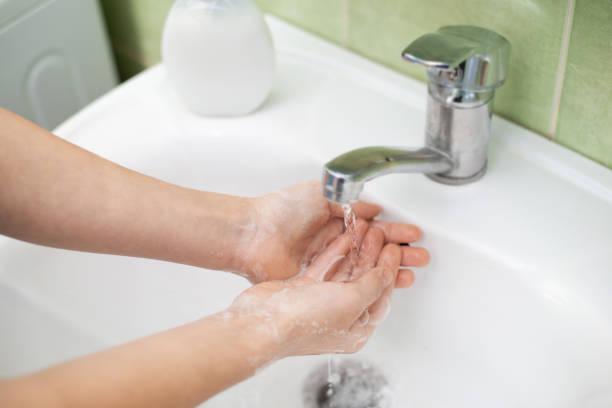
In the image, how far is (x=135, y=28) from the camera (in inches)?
36.5

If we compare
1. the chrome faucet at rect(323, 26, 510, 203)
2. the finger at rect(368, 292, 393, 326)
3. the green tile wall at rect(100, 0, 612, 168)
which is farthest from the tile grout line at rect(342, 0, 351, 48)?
the finger at rect(368, 292, 393, 326)

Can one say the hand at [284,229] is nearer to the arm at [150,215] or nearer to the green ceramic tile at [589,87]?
the arm at [150,215]

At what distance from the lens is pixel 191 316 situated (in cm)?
66

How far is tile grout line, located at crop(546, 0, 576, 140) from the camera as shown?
0.53 meters

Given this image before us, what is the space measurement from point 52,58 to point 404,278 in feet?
1.75

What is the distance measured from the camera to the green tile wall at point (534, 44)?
1.75 feet

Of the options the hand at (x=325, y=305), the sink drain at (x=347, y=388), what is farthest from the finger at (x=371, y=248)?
the sink drain at (x=347, y=388)

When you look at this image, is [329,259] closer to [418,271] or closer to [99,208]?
[418,271]

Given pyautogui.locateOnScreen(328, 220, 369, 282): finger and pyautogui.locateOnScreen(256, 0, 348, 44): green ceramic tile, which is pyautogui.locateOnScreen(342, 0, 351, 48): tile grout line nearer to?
pyautogui.locateOnScreen(256, 0, 348, 44): green ceramic tile

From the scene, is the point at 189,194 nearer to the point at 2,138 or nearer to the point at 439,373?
the point at 2,138

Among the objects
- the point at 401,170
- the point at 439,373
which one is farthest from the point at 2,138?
the point at 439,373

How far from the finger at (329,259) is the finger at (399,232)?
3cm

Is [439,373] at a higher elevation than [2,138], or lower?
lower

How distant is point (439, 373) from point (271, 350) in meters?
0.20
